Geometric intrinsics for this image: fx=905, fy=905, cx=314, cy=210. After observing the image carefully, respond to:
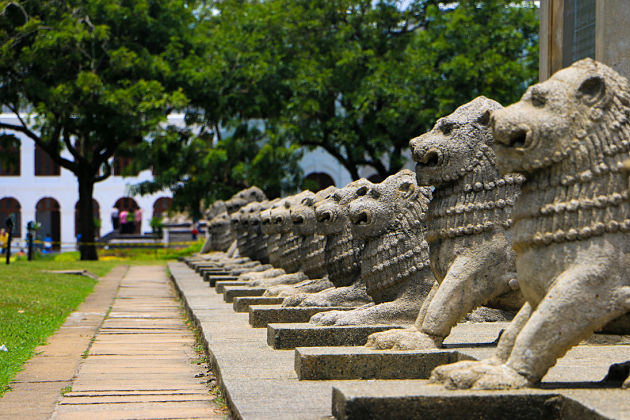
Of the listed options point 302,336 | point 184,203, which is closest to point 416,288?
point 302,336

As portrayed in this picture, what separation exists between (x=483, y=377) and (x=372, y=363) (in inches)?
51.6

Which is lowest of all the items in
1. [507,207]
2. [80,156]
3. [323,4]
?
[507,207]

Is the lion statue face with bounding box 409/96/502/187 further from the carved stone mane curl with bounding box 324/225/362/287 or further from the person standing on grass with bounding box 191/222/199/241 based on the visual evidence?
the person standing on grass with bounding box 191/222/199/241

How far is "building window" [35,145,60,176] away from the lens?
4706 centimetres

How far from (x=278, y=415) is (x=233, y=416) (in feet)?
1.96

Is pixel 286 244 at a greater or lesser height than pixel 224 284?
greater

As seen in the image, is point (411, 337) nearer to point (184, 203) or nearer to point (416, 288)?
point (416, 288)

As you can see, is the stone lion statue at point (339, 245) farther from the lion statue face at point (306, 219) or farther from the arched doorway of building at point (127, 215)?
the arched doorway of building at point (127, 215)

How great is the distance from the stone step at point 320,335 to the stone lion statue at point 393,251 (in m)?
0.21

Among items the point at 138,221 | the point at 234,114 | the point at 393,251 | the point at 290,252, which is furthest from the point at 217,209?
the point at 138,221

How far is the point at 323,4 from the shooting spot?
2544 centimetres

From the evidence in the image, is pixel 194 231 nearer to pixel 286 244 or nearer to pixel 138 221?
pixel 138 221

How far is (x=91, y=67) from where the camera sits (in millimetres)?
25969

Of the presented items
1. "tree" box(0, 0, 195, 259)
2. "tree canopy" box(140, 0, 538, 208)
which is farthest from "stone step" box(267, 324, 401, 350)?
"tree" box(0, 0, 195, 259)
